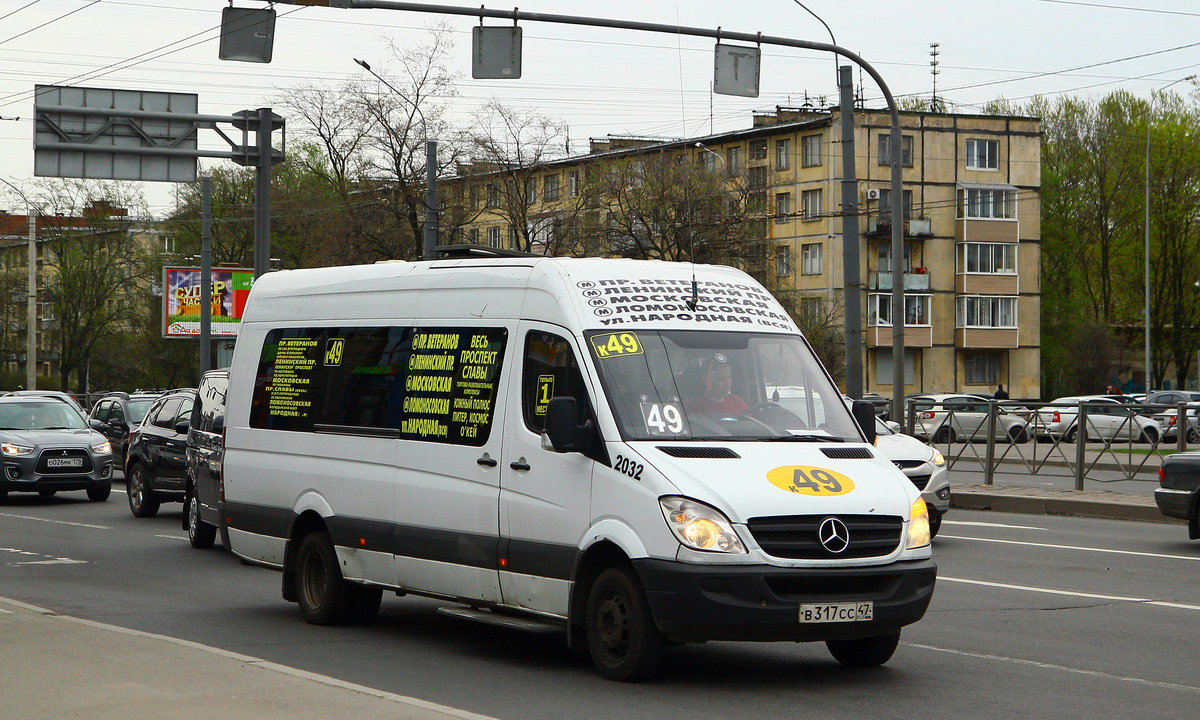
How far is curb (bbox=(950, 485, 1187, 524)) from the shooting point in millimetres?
19891

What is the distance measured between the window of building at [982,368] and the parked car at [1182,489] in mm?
65715

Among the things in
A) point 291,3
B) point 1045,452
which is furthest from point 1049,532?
point 291,3

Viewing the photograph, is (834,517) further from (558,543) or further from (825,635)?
(558,543)

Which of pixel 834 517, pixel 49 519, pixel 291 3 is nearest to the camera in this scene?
pixel 834 517

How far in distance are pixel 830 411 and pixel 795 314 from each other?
4953 centimetres

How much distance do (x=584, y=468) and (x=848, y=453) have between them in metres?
1.50

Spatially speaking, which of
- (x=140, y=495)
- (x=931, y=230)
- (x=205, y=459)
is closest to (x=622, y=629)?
(x=205, y=459)

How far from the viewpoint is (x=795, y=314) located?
5794 centimetres

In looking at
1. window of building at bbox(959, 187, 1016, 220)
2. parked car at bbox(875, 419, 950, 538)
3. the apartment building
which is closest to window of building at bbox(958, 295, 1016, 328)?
the apartment building

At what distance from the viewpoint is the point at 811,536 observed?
7695 millimetres

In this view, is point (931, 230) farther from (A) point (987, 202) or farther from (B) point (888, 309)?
(B) point (888, 309)

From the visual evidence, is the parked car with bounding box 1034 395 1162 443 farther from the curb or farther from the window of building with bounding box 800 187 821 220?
the window of building with bounding box 800 187 821 220

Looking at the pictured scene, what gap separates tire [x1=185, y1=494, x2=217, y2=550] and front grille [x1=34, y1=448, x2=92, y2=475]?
7851 mm

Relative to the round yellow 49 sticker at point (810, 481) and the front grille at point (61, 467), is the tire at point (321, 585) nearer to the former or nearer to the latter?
the round yellow 49 sticker at point (810, 481)
